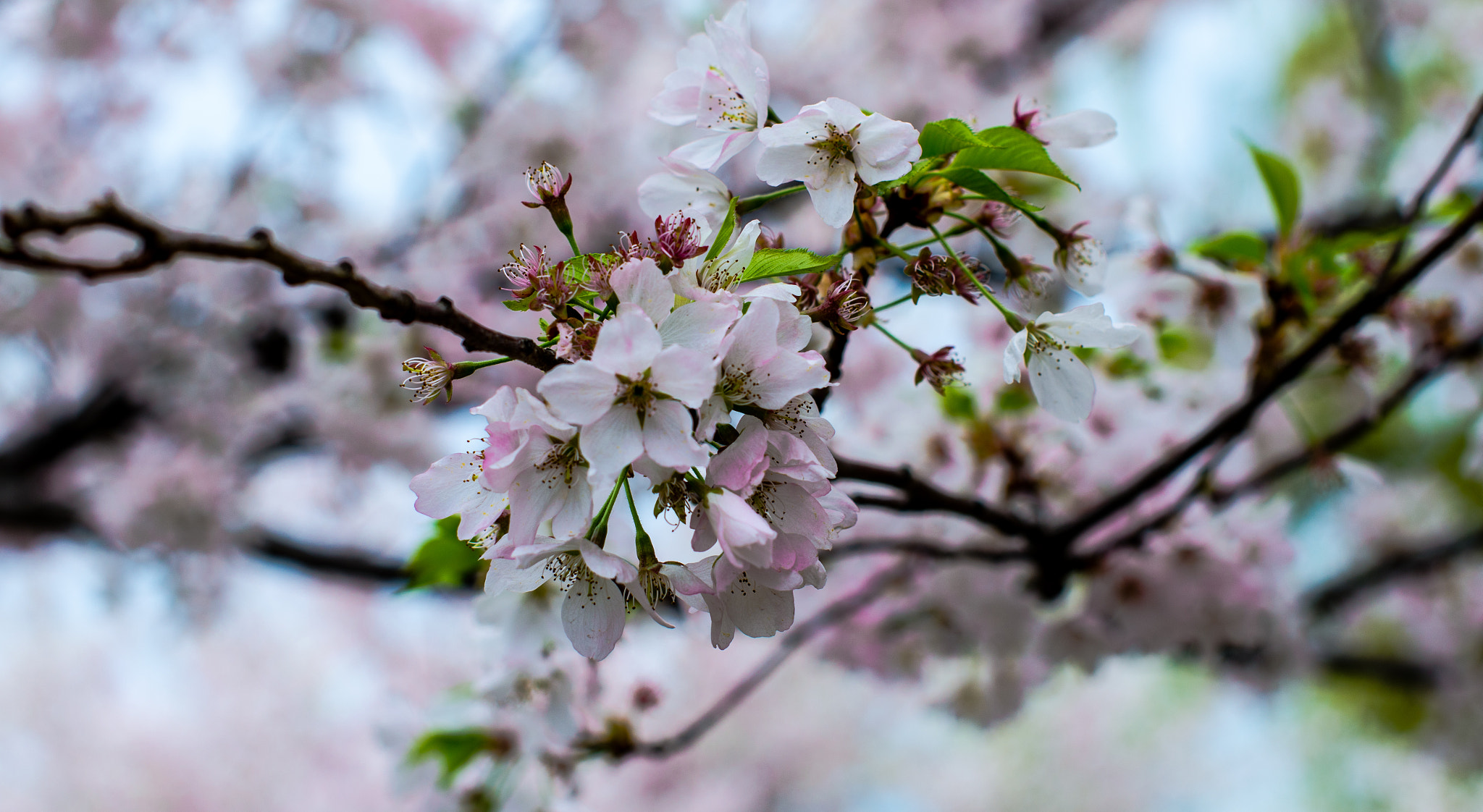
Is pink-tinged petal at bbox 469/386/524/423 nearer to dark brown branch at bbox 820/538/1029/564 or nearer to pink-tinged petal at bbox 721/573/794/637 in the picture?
pink-tinged petal at bbox 721/573/794/637

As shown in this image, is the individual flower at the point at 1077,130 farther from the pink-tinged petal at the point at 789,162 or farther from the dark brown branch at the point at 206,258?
the dark brown branch at the point at 206,258

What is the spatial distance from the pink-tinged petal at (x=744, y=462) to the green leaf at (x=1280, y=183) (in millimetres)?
898

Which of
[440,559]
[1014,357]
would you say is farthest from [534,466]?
[440,559]

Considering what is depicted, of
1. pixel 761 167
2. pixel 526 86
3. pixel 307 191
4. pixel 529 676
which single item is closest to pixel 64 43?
pixel 307 191

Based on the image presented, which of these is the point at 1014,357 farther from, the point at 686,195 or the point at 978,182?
the point at 686,195

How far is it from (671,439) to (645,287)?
101mm

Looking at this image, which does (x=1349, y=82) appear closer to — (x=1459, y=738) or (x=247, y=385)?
(x=1459, y=738)

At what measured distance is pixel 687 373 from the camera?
528 mm

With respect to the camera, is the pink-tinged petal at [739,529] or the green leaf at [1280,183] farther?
the green leaf at [1280,183]

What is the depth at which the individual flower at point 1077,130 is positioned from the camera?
0.80 meters

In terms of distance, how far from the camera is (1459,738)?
123 inches

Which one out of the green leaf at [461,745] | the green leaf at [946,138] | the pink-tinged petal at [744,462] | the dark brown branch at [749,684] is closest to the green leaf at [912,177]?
the green leaf at [946,138]

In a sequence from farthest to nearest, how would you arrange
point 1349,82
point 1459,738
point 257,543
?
point 1349,82 < point 1459,738 < point 257,543

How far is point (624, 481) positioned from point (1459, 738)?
150 inches
